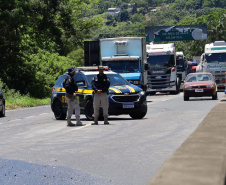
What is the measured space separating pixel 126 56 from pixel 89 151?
2099 cm

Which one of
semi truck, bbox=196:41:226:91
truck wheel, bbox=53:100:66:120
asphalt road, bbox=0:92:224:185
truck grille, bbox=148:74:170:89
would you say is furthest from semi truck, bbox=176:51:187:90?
asphalt road, bbox=0:92:224:185

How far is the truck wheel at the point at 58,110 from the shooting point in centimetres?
2210

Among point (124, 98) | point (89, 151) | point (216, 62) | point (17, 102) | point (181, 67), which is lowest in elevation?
point (17, 102)

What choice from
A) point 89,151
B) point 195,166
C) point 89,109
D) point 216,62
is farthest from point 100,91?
point 216,62

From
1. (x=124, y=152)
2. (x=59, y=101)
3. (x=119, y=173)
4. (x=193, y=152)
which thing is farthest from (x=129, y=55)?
(x=193, y=152)

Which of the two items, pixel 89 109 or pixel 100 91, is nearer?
pixel 100 91

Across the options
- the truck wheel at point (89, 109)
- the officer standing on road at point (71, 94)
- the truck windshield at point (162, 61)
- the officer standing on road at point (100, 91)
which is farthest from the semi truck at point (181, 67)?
the officer standing on road at point (71, 94)

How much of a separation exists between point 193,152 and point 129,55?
26758 mm

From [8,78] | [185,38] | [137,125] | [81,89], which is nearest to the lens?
[137,125]

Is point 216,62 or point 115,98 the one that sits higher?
point 115,98

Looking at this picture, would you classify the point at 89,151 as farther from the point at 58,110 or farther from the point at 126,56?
the point at 126,56

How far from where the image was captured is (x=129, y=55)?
33188 millimetres

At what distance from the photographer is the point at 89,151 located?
1221 centimetres

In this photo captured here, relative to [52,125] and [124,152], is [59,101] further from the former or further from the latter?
[124,152]
